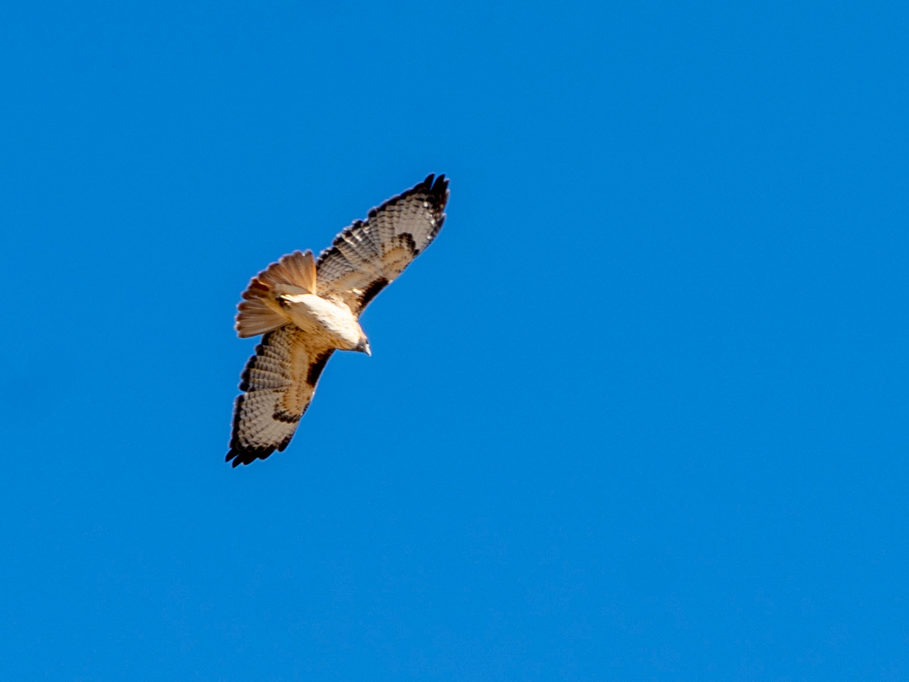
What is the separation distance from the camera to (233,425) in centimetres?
1316

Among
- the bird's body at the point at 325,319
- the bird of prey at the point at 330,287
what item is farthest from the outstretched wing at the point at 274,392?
the bird's body at the point at 325,319

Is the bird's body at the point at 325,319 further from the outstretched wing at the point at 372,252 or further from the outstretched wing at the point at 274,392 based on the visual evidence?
the outstretched wing at the point at 274,392

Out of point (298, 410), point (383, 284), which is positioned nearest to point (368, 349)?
point (383, 284)

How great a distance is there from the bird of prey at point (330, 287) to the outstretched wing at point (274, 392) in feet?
0.04

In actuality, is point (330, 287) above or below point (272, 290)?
above

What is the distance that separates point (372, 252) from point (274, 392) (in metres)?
1.66

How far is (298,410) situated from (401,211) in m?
2.09

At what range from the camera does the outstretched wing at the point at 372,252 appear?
12.0 m

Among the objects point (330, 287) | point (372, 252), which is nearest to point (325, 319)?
point (330, 287)

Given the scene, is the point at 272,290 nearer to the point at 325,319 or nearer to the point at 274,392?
the point at 325,319

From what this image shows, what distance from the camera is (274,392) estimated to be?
1284 centimetres

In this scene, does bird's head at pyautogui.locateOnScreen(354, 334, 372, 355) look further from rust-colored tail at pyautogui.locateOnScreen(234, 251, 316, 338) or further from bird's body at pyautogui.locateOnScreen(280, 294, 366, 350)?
rust-colored tail at pyautogui.locateOnScreen(234, 251, 316, 338)

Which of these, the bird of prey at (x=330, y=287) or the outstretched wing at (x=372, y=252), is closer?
the bird of prey at (x=330, y=287)

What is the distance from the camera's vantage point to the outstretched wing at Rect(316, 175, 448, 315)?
12.0 metres
